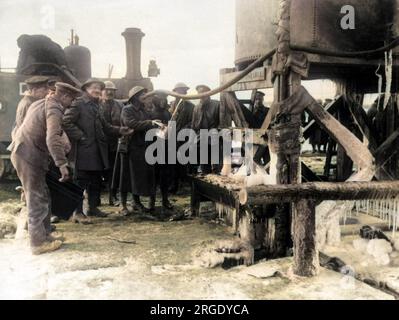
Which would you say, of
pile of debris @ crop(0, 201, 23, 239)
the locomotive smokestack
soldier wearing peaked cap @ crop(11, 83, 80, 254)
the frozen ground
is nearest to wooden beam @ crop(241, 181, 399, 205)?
the frozen ground

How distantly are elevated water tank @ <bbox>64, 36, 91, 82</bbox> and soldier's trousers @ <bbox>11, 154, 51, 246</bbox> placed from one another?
8.13 m

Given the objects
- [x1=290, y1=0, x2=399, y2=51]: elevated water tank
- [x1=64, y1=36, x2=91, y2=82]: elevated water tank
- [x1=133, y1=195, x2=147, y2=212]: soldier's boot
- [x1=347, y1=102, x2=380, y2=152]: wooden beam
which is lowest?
[x1=133, y1=195, x2=147, y2=212]: soldier's boot

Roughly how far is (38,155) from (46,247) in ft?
3.65

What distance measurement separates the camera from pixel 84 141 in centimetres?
672

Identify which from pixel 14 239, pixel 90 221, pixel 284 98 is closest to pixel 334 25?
pixel 284 98

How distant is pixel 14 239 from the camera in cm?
580

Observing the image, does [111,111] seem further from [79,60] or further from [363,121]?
[79,60]

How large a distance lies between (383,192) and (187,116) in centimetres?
463

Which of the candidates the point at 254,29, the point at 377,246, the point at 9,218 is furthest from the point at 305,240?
the point at 9,218

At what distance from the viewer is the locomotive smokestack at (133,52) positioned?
1302 centimetres

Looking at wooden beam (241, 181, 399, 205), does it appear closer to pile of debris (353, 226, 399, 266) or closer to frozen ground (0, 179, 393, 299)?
frozen ground (0, 179, 393, 299)

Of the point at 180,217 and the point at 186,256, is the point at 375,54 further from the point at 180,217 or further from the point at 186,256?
the point at 180,217

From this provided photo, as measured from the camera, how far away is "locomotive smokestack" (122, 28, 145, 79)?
42.7ft

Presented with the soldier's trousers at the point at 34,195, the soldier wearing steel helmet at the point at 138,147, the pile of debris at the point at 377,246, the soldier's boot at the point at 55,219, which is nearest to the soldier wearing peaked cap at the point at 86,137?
the soldier's boot at the point at 55,219
